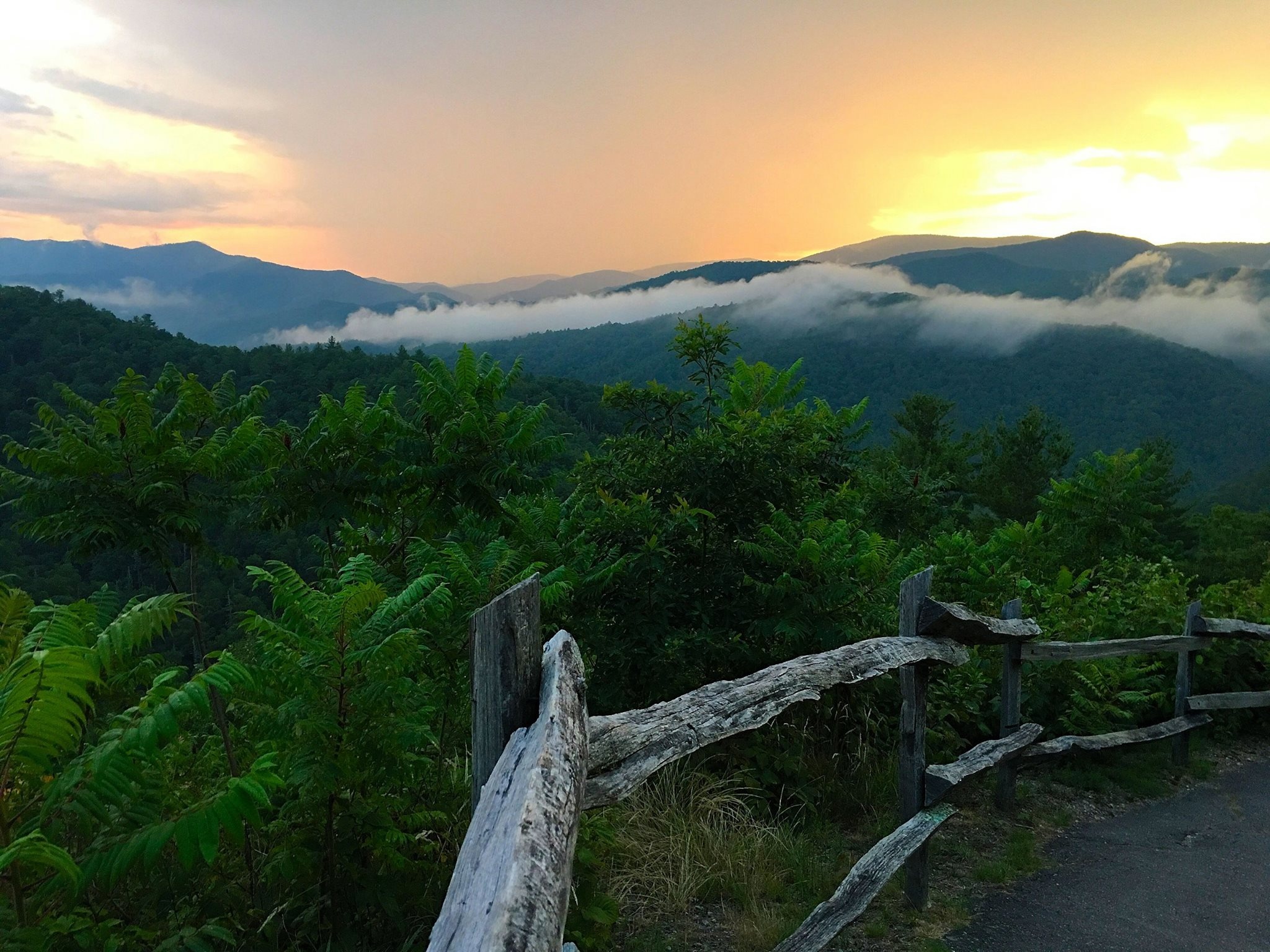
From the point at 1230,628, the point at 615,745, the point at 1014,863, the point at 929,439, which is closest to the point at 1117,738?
the point at 1230,628

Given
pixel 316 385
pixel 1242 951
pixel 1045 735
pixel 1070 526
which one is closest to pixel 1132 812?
→ pixel 1045 735

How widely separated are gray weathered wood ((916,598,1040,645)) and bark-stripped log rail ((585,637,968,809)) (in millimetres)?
75

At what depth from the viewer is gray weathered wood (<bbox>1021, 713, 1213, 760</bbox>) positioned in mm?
6184

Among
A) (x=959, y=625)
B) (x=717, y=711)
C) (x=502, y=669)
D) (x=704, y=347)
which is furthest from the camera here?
(x=704, y=347)

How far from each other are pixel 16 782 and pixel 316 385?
210 ft

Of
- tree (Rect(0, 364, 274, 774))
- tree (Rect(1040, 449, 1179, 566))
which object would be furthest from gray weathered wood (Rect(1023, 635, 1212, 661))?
tree (Rect(1040, 449, 1179, 566))

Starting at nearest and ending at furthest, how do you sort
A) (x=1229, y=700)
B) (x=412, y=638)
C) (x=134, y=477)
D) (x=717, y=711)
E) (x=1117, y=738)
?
1. (x=412, y=638)
2. (x=717, y=711)
3. (x=134, y=477)
4. (x=1117, y=738)
5. (x=1229, y=700)

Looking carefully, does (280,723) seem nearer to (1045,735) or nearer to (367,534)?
(367,534)

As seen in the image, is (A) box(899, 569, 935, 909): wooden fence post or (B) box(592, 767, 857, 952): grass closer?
(B) box(592, 767, 857, 952): grass

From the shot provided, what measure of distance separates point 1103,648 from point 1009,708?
1.35 metres

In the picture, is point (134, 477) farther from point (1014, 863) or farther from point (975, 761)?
point (1014, 863)

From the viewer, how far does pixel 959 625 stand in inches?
187

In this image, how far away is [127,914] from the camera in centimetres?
307

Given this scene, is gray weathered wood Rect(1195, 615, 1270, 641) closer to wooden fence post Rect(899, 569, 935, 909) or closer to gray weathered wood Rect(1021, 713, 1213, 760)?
gray weathered wood Rect(1021, 713, 1213, 760)
